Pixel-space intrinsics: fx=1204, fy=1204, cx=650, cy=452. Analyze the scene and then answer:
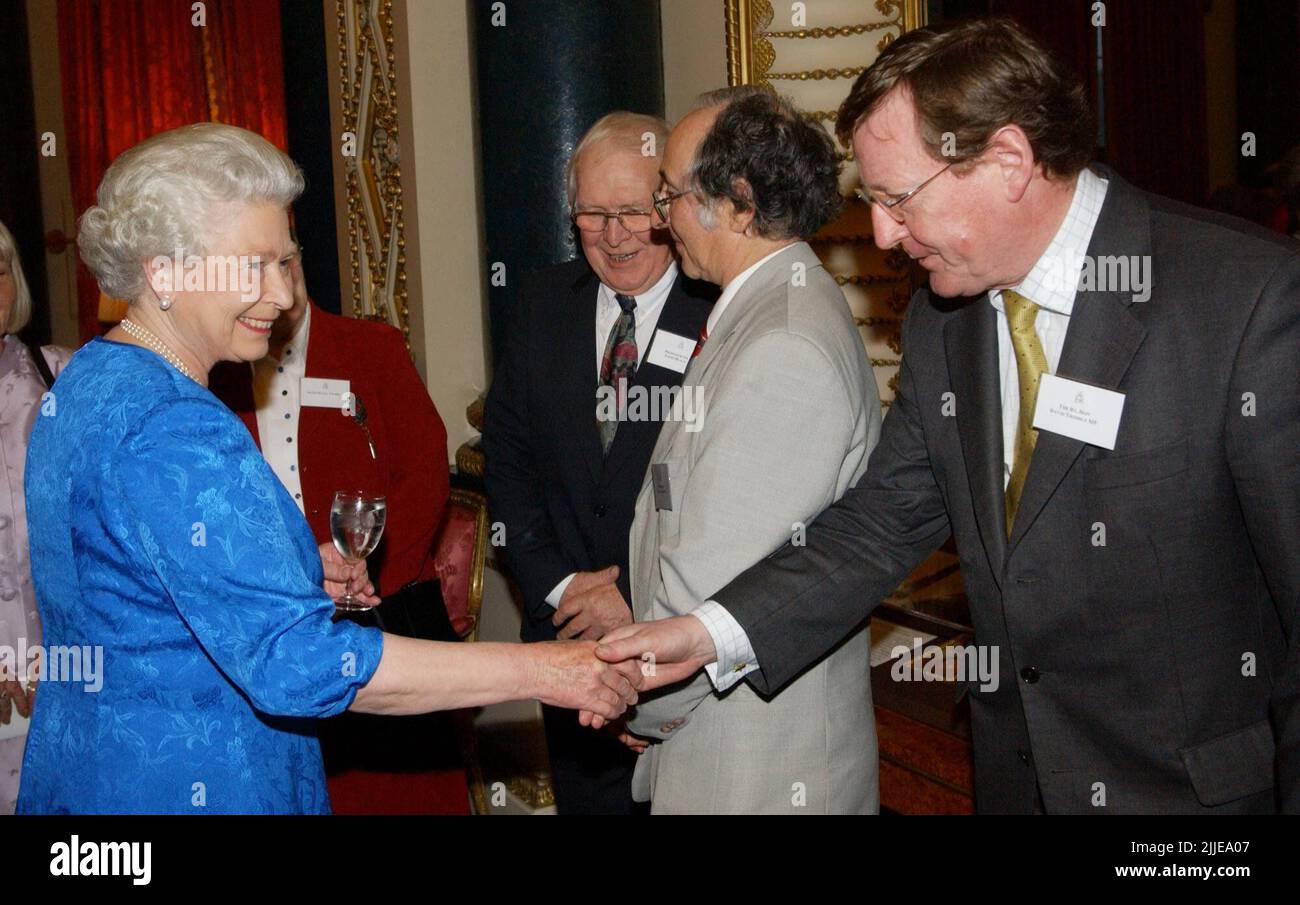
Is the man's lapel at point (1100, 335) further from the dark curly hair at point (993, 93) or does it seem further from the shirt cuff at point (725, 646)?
the shirt cuff at point (725, 646)

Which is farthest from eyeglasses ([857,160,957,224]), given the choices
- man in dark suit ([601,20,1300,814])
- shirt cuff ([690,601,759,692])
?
shirt cuff ([690,601,759,692])

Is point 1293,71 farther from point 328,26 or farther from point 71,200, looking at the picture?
point 71,200

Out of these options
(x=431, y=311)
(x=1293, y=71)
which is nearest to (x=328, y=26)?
(x=431, y=311)

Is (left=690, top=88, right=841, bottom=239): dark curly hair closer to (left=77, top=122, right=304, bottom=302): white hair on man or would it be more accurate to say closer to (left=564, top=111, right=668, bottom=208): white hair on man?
(left=564, top=111, right=668, bottom=208): white hair on man

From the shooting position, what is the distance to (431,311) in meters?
4.54

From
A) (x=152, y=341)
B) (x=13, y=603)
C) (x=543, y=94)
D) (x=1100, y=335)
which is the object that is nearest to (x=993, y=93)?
(x=1100, y=335)

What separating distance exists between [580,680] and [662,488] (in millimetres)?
371

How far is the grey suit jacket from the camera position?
2008mm

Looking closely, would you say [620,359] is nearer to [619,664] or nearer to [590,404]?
[590,404]

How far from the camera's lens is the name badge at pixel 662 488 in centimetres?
216

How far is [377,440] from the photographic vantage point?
10.6 ft

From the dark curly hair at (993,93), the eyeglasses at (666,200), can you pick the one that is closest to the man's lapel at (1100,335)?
the dark curly hair at (993,93)

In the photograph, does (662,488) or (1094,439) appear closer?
(1094,439)

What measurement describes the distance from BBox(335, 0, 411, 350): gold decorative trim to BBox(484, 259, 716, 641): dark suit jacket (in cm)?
166
